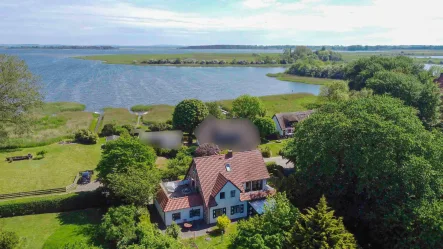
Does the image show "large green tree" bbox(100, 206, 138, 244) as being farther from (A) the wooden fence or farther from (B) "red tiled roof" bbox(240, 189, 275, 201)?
(A) the wooden fence

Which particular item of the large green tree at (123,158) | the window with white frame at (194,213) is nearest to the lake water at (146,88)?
the large green tree at (123,158)

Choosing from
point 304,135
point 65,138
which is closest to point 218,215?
point 304,135

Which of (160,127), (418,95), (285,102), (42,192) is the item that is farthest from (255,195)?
(285,102)

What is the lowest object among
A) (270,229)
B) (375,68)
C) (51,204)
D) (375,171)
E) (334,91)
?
(51,204)

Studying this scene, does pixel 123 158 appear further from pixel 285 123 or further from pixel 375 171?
pixel 285 123

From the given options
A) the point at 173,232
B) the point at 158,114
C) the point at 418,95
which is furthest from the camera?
the point at 158,114

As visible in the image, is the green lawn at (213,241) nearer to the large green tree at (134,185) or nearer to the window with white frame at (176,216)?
the window with white frame at (176,216)

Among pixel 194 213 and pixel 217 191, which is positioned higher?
pixel 217 191
